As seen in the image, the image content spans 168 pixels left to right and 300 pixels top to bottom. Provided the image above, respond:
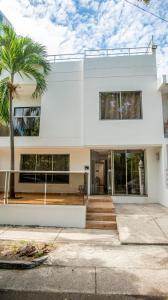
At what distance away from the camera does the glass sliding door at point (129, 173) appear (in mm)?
10875

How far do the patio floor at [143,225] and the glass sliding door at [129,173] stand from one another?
154 cm

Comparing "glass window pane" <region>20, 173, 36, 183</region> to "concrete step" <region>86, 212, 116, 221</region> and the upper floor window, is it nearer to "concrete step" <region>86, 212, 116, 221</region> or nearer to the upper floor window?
"concrete step" <region>86, 212, 116, 221</region>

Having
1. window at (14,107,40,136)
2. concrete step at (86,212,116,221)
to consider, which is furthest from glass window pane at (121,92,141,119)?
concrete step at (86,212,116,221)

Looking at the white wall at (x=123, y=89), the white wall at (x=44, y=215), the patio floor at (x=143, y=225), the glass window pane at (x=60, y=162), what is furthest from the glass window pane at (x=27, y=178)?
the patio floor at (x=143, y=225)

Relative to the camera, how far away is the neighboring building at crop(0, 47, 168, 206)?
1023 cm

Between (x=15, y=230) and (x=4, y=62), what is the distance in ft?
22.5

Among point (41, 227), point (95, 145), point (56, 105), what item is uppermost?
point (56, 105)

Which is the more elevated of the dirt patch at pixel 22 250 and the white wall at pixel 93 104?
the white wall at pixel 93 104

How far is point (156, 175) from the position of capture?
424 inches

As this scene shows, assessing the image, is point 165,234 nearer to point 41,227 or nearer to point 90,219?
point 90,219

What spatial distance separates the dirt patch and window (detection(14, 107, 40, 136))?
6711 mm

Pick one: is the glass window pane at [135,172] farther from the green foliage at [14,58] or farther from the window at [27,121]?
the green foliage at [14,58]

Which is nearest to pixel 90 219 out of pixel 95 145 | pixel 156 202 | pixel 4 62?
pixel 95 145

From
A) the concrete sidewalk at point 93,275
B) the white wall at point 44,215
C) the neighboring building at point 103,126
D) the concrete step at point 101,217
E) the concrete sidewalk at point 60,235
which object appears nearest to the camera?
the concrete sidewalk at point 93,275
